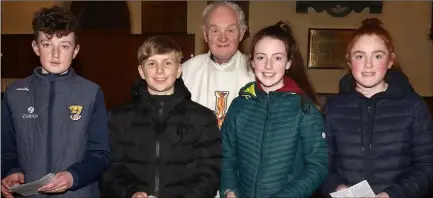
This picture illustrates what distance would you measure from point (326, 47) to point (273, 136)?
243 inches

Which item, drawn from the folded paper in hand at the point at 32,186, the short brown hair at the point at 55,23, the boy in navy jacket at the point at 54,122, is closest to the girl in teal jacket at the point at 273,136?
the boy in navy jacket at the point at 54,122

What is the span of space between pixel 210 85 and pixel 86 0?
6.15 m

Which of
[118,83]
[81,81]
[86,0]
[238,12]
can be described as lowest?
[118,83]

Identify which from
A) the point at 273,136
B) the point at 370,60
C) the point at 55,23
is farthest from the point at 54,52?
the point at 370,60

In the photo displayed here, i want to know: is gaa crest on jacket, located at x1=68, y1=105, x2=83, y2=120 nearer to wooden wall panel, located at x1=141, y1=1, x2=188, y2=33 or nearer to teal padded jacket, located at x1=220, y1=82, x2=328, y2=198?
teal padded jacket, located at x1=220, y1=82, x2=328, y2=198

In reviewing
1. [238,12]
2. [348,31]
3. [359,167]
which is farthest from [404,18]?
[359,167]

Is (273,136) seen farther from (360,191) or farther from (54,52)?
(54,52)

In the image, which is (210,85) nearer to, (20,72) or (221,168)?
(221,168)

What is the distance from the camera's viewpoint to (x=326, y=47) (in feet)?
26.8

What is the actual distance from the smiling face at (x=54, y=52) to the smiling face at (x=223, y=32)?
34.4 inches

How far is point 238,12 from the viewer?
3020 mm

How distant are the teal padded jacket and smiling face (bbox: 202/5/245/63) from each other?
0.65 metres

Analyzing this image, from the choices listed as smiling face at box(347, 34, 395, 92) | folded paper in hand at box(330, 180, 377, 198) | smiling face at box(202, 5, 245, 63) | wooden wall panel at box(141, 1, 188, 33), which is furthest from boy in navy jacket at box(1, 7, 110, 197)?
wooden wall panel at box(141, 1, 188, 33)

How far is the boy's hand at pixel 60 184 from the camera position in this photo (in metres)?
2.29
